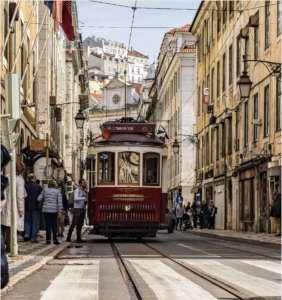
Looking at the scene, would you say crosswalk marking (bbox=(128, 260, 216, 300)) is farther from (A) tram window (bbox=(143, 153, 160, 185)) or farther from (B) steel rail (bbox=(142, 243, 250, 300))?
(A) tram window (bbox=(143, 153, 160, 185))

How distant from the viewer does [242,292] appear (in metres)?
8.95

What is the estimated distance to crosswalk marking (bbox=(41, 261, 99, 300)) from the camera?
8477mm

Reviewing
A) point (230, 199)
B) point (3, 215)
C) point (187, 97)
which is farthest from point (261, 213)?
point (187, 97)

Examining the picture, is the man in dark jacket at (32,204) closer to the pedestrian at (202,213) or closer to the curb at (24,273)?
the curb at (24,273)

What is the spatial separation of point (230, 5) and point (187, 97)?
18354 millimetres

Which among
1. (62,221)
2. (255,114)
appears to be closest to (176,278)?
(62,221)

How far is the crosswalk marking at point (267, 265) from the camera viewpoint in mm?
12077

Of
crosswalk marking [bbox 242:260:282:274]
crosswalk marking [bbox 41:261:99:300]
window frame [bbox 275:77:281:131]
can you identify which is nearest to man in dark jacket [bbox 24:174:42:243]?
crosswalk marking [bbox 242:260:282:274]

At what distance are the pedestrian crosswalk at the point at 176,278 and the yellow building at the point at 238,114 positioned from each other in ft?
42.5

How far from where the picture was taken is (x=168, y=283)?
9.84 m

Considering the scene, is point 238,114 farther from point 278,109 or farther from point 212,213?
point 278,109

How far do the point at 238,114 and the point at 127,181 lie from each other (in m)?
15.9

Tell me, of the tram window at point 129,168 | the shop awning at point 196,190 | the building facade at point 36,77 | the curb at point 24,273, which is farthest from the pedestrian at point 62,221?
the shop awning at point 196,190

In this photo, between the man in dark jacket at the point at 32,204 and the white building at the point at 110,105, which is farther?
the white building at the point at 110,105
